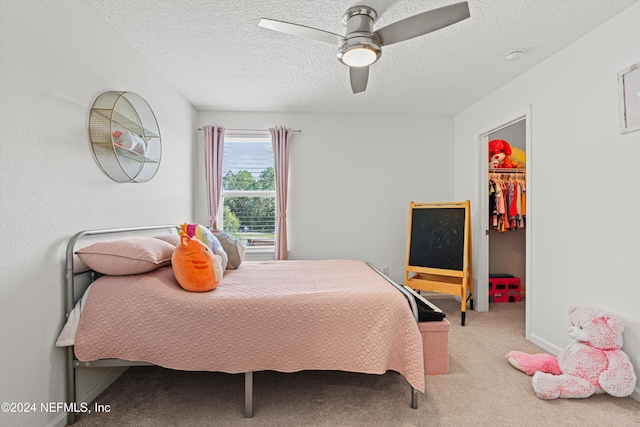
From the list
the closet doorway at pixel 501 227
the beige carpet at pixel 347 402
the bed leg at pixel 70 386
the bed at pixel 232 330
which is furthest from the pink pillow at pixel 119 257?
the closet doorway at pixel 501 227

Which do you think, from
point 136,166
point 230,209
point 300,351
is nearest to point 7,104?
point 136,166

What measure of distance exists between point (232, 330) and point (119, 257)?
2.58 ft

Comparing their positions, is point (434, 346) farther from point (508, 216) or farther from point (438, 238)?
point (508, 216)

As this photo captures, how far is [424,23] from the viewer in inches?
71.2

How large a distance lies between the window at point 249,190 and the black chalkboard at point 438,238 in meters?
1.82

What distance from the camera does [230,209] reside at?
432cm

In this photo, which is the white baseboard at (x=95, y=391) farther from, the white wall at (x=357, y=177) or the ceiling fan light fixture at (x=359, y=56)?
the ceiling fan light fixture at (x=359, y=56)

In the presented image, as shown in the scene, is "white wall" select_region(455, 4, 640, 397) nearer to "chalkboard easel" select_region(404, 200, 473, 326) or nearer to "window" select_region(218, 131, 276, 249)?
"chalkboard easel" select_region(404, 200, 473, 326)

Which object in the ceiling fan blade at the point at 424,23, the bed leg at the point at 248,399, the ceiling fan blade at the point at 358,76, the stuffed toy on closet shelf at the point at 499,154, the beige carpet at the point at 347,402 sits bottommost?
the beige carpet at the point at 347,402

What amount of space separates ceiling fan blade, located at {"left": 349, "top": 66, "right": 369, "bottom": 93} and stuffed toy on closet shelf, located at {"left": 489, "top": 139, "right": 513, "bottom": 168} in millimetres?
2439

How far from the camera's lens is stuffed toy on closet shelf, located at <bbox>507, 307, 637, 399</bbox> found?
2021 mm

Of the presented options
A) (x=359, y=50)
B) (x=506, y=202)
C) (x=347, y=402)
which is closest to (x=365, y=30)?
(x=359, y=50)

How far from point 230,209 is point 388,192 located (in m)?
2.11

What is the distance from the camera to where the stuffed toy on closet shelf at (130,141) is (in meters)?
2.20
